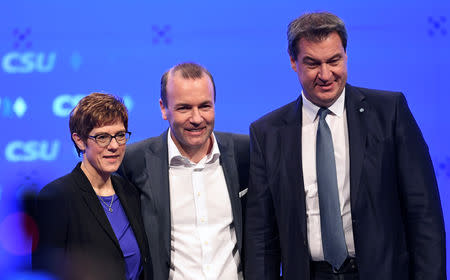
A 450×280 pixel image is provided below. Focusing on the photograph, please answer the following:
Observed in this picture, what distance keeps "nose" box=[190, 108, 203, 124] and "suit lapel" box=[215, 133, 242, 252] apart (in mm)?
274

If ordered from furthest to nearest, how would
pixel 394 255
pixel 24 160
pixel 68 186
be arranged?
pixel 24 160, pixel 68 186, pixel 394 255

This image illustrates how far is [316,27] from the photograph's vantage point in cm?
225

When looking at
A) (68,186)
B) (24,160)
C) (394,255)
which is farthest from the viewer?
(24,160)

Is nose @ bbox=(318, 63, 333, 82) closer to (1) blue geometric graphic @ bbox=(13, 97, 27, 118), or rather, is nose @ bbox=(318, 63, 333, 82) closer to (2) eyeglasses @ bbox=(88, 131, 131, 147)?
(2) eyeglasses @ bbox=(88, 131, 131, 147)

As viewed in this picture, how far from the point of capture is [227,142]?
8.88ft

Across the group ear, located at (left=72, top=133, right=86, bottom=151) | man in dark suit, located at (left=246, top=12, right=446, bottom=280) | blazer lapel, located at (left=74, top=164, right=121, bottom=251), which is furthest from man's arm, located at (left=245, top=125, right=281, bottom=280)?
ear, located at (left=72, top=133, right=86, bottom=151)

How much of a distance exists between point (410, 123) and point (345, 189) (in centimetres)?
37

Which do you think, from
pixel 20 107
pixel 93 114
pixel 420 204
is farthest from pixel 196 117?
pixel 20 107

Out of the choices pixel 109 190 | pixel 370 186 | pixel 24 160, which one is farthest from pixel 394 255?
pixel 24 160

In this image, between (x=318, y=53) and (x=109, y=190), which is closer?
(x=318, y=53)

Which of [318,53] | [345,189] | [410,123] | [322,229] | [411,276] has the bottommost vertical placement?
[411,276]

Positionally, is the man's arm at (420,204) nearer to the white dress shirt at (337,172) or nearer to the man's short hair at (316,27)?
the white dress shirt at (337,172)

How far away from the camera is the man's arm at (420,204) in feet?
7.04

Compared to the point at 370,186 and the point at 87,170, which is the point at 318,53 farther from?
the point at 87,170
